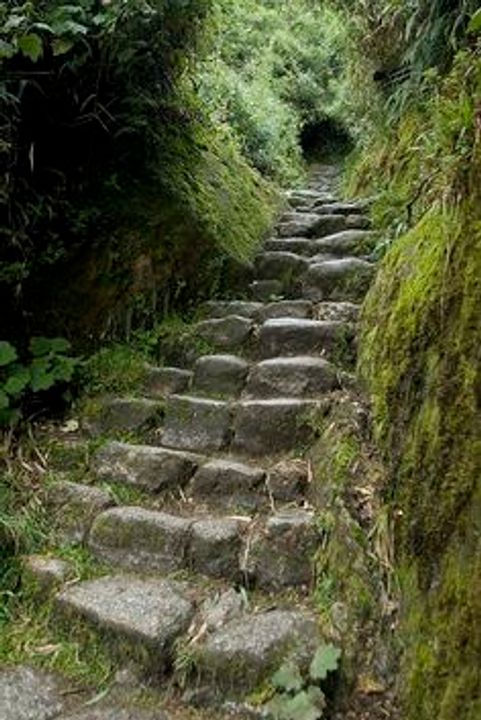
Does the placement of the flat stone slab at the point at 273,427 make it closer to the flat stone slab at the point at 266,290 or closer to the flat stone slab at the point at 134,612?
the flat stone slab at the point at 134,612

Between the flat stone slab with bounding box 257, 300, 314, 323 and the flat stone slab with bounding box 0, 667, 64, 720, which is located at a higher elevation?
the flat stone slab with bounding box 257, 300, 314, 323

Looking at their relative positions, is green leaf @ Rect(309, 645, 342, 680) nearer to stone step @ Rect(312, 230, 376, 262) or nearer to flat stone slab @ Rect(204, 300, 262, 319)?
flat stone slab @ Rect(204, 300, 262, 319)

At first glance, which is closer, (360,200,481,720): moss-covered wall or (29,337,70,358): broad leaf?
(360,200,481,720): moss-covered wall

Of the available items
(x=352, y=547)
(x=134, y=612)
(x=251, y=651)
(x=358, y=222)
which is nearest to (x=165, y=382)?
(x=134, y=612)

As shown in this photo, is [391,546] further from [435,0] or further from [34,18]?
[435,0]

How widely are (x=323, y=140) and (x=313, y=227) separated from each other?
30.1 ft

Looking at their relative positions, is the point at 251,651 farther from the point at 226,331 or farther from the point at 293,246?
the point at 293,246

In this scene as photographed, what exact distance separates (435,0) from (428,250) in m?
2.76

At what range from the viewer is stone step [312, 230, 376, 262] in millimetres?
4828

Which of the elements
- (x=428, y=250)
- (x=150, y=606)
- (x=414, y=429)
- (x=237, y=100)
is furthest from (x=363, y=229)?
(x=237, y=100)

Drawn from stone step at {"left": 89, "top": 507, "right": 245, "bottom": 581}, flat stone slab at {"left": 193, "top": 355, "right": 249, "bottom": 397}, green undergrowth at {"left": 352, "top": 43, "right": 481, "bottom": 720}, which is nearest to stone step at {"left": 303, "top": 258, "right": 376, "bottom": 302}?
flat stone slab at {"left": 193, "top": 355, "right": 249, "bottom": 397}

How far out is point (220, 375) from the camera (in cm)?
380

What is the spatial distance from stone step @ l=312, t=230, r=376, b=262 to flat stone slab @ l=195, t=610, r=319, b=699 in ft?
9.58

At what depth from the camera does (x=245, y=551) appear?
275 cm
